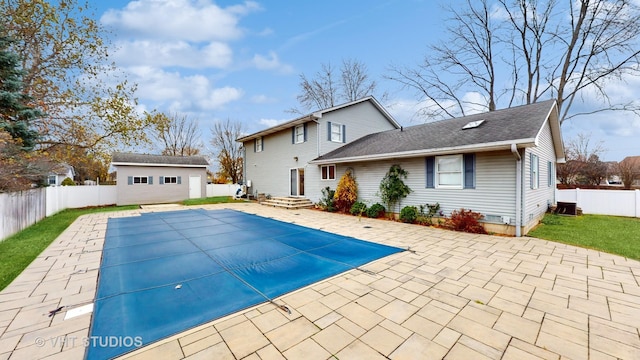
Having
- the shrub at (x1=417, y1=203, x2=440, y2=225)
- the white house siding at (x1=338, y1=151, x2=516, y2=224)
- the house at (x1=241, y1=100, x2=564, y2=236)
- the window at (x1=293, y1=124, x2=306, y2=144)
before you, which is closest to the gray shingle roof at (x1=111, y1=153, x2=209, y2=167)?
the window at (x1=293, y1=124, x2=306, y2=144)

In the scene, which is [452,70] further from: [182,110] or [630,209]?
[182,110]

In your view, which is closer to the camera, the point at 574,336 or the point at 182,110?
the point at 574,336

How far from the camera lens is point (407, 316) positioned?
2686 mm

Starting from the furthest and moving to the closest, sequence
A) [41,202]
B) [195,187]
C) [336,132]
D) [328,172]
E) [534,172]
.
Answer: [195,187]
[336,132]
[328,172]
[41,202]
[534,172]

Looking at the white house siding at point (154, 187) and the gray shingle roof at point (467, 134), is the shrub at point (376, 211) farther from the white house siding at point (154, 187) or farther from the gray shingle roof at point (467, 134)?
the white house siding at point (154, 187)

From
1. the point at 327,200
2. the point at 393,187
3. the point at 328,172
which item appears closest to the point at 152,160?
the point at 328,172

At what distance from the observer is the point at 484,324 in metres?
2.54

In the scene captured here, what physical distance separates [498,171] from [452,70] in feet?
45.0

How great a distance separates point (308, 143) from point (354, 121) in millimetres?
3004

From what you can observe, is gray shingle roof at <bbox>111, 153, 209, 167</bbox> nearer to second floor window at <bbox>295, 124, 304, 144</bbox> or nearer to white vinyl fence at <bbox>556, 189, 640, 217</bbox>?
second floor window at <bbox>295, 124, 304, 144</bbox>

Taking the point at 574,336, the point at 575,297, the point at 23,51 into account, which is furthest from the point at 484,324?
the point at 23,51

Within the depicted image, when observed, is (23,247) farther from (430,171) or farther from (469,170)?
(469,170)

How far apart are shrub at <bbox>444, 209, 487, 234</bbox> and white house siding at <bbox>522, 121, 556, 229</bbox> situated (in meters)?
1.04

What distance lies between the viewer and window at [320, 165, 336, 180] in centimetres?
1201
